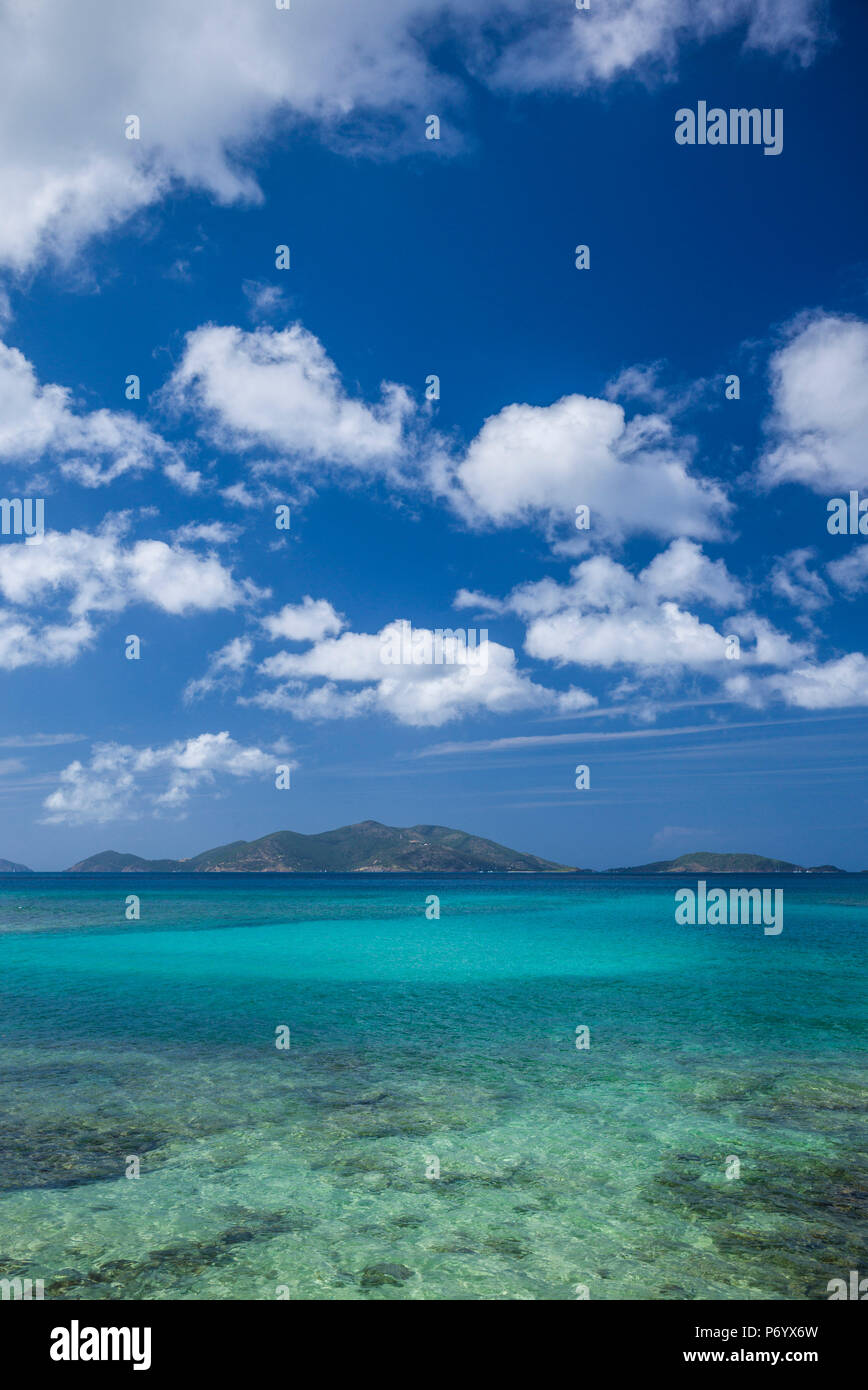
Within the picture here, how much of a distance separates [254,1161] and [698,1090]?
819cm

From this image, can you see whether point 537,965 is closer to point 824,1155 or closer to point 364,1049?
point 364,1049

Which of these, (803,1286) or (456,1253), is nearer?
(803,1286)

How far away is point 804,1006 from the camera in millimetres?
22875

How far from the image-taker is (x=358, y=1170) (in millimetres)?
9953

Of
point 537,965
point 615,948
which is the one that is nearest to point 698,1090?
point 537,965

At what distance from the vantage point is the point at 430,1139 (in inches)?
437

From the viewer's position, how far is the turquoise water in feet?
24.8

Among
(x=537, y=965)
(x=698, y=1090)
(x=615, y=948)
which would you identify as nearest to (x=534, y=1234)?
(x=698, y=1090)

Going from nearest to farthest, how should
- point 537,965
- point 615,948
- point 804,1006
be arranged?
point 804,1006
point 537,965
point 615,948

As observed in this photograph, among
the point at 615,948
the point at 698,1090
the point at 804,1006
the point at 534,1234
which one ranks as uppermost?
the point at 534,1234

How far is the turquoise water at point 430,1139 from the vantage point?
7559 millimetres
